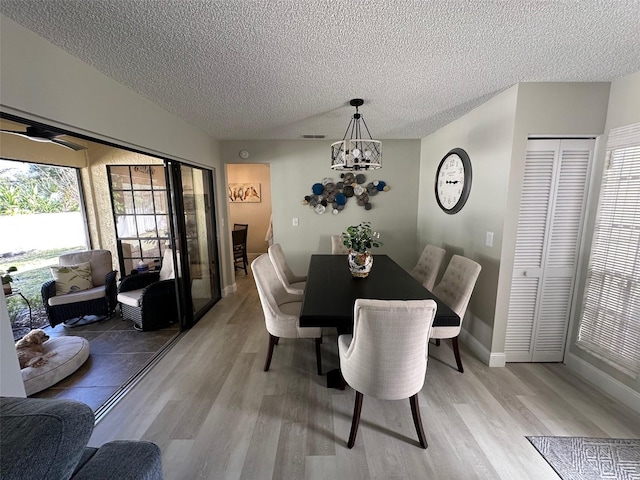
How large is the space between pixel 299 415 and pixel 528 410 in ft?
5.47

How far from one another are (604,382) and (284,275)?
9.58 ft

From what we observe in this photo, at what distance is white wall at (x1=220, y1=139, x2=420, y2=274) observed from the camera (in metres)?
3.83

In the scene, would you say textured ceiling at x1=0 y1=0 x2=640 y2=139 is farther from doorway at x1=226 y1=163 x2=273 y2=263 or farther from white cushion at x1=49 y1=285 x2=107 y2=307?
doorway at x1=226 y1=163 x2=273 y2=263

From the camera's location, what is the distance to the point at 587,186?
212cm

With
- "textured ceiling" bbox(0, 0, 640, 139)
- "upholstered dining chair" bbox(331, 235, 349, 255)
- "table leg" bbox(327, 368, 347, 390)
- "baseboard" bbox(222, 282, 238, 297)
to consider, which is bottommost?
"table leg" bbox(327, 368, 347, 390)

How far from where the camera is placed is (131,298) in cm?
301

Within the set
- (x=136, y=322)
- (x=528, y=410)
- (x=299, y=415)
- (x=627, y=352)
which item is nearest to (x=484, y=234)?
(x=627, y=352)

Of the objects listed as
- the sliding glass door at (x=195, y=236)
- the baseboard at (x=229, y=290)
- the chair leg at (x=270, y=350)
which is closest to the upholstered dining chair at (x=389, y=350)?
the chair leg at (x=270, y=350)

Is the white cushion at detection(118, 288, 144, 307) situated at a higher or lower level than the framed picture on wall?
lower

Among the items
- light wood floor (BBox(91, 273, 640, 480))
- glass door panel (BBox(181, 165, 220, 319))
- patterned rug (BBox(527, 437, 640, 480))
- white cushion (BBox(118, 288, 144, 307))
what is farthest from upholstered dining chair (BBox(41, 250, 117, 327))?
patterned rug (BBox(527, 437, 640, 480))

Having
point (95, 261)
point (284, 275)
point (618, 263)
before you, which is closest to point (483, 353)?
point (618, 263)

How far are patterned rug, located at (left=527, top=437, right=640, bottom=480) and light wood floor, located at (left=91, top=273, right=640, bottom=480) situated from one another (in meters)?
0.06

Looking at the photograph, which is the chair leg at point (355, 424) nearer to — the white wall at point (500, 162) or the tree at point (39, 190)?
the white wall at point (500, 162)

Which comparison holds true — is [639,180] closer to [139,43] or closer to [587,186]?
[587,186]
